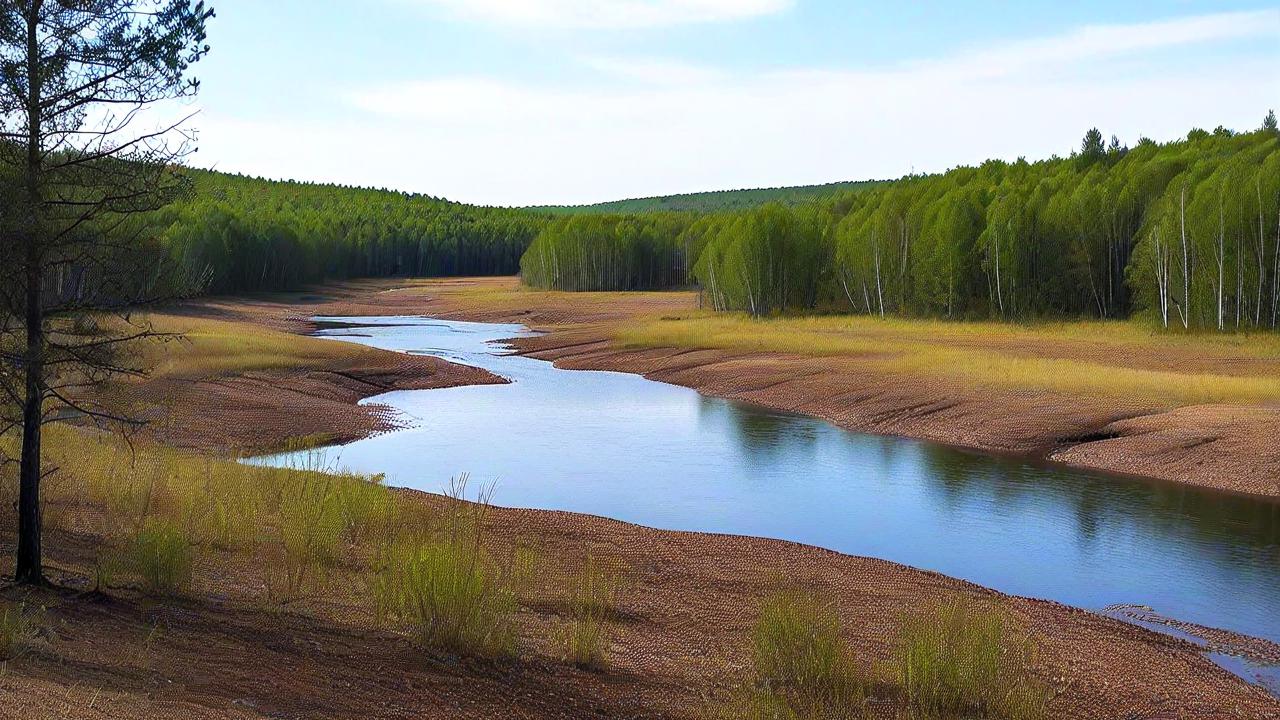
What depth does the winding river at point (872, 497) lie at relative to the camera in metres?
17.3

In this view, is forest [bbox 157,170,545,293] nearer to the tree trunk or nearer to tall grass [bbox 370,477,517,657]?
the tree trunk

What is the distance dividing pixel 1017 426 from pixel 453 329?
51454 millimetres

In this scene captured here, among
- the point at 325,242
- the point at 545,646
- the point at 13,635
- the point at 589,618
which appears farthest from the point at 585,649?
the point at 325,242

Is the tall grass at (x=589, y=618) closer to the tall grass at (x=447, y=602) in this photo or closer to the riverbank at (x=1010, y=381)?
the tall grass at (x=447, y=602)

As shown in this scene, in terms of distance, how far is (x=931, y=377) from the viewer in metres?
37.9

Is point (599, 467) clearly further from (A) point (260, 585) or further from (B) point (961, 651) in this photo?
(B) point (961, 651)

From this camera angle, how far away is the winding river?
17328 mm

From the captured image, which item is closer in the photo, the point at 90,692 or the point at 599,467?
the point at 90,692

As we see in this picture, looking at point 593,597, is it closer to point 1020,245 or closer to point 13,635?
point 13,635

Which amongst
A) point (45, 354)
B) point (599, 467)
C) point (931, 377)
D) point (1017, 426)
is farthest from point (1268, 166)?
point (45, 354)

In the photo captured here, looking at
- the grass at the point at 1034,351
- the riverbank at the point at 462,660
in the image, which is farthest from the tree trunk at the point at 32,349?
the grass at the point at 1034,351

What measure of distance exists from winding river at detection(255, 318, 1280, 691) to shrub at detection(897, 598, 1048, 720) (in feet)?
13.9

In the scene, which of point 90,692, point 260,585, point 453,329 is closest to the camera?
point 90,692

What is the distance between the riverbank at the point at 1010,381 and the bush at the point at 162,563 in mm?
20840
